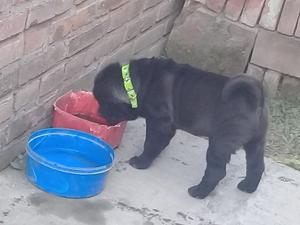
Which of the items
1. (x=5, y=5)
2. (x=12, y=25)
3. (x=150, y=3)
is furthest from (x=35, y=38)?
(x=150, y=3)

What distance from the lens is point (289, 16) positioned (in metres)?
5.36

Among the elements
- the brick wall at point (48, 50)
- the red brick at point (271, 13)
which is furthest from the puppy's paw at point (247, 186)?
the red brick at point (271, 13)

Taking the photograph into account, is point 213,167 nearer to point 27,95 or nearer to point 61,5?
point 27,95

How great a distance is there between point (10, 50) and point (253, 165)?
1533 millimetres

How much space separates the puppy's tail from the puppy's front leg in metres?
0.42

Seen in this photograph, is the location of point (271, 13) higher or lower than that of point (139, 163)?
higher

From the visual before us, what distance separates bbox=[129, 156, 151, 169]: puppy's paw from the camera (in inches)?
172

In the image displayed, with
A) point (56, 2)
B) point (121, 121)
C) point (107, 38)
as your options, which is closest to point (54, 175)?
point (121, 121)

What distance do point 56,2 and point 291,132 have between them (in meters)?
2.06

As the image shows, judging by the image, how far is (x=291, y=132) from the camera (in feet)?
17.1

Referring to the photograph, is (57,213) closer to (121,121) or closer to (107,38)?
(121,121)

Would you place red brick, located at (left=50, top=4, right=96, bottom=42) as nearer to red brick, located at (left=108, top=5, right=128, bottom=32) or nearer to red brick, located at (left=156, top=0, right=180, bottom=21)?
red brick, located at (left=108, top=5, right=128, bottom=32)

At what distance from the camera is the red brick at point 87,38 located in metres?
4.32

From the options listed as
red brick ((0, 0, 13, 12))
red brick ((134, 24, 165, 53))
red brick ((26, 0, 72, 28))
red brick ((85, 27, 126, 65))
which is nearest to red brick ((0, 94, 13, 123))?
red brick ((26, 0, 72, 28))
